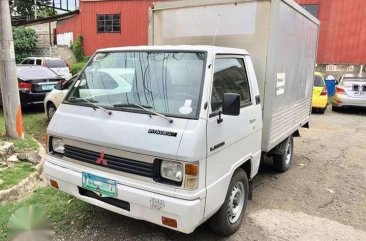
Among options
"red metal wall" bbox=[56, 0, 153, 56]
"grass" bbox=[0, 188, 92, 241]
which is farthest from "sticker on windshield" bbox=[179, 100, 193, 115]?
"red metal wall" bbox=[56, 0, 153, 56]

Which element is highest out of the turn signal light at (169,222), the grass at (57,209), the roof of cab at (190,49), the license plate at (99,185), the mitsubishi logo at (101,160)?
the roof of cab at (190,49)

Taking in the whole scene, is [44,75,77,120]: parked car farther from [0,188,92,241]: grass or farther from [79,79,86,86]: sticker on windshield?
[79,79,86,86]: sticker on windshield

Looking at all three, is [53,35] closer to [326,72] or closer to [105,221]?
[326,72]

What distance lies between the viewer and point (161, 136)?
3090 mm

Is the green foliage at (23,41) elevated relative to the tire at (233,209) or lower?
elevated

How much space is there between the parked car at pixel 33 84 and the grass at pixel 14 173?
4.98 metres

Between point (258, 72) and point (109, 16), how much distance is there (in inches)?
895

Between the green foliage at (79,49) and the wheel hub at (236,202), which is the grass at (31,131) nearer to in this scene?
the wheel hub at (236,202)

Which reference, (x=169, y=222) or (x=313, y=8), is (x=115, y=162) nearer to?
(x=169, y=222)

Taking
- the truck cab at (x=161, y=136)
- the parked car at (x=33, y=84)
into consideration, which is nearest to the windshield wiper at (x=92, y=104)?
the truck cab at (x=161, y=136)

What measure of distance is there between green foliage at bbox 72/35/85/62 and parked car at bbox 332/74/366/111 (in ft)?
61.7

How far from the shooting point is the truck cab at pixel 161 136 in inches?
120

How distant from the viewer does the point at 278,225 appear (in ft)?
13.9

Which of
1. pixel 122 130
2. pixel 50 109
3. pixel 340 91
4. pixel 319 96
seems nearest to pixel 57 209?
pixel 122 130
